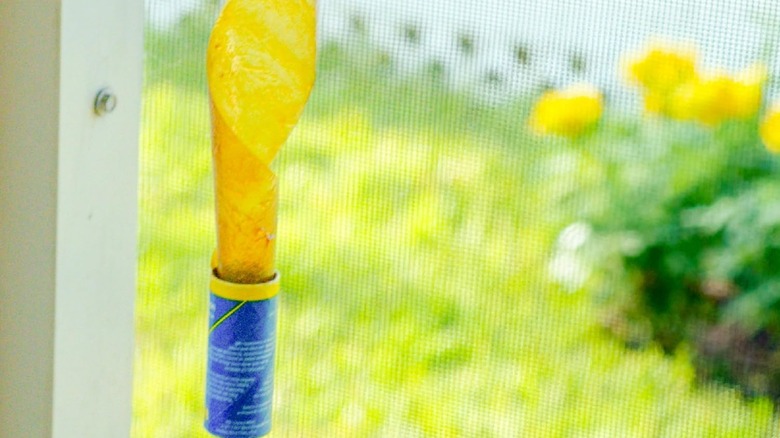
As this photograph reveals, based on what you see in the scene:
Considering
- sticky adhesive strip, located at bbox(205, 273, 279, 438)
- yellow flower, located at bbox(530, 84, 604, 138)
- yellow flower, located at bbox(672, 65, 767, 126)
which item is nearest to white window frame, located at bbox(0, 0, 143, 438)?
sticky adhesive strip, located at bbox(205, 273, 279, 438)

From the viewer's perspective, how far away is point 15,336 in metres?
0.76

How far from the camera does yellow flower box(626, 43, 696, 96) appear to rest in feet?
2.24

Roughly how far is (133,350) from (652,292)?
0.45 metres

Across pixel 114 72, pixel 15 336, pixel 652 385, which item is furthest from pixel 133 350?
pixel 652 385

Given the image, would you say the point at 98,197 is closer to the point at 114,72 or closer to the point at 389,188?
the point at 114,72

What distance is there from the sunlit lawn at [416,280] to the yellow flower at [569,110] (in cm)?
2

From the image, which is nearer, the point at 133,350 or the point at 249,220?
the point at 249,220

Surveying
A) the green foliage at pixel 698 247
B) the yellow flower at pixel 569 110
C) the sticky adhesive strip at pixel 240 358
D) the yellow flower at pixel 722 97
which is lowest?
the sticky adhesive strip at pixel 240 358

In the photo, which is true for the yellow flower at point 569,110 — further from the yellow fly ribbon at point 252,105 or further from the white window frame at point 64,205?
the white window frame at point 64,205

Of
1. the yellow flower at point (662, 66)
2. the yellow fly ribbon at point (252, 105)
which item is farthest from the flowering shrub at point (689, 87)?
the yellow fly ribbon at point (252, 105)

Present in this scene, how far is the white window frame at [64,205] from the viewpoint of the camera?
0.72 meters

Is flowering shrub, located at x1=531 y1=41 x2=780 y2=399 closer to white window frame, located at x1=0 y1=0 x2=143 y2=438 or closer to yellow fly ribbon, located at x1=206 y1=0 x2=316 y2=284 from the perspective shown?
yellow fly ribbon, located at x1=206 y1=0 x2=316 y2=284

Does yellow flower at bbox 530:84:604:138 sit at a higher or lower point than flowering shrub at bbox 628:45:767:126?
lower

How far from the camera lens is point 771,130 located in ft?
2.33
